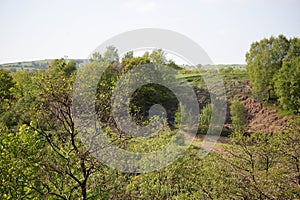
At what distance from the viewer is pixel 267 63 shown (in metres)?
36.4

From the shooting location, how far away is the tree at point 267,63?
36.0 meters

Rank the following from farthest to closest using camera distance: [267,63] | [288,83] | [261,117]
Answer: [267,63] < [261,117] < [288,83]

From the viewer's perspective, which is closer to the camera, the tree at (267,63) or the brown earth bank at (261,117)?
the brown earth bank at (261,117)

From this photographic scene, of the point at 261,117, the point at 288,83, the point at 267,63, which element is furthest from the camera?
the point at 267,63

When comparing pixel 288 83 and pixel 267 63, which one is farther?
pixel 267 63

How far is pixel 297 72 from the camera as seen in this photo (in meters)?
31.4

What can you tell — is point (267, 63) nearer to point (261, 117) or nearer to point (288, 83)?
point (288, 83)

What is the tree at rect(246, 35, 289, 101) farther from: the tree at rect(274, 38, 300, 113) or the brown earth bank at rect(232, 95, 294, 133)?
the tree at rect(274, 38, 300, 113)

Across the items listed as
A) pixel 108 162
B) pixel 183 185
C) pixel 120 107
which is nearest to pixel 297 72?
pixel 183 185

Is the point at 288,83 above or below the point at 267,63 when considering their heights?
below

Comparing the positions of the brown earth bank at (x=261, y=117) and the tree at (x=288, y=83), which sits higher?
the tree at (x=288, y=83)

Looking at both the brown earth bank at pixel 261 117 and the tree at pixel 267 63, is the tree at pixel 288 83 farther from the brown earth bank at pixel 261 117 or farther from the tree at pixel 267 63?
the tree at pixel 267 63

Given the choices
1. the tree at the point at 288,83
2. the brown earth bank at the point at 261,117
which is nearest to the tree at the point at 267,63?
the brown earth bank at the point at 261,117

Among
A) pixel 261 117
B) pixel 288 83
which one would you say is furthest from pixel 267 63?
pixel 261 117
